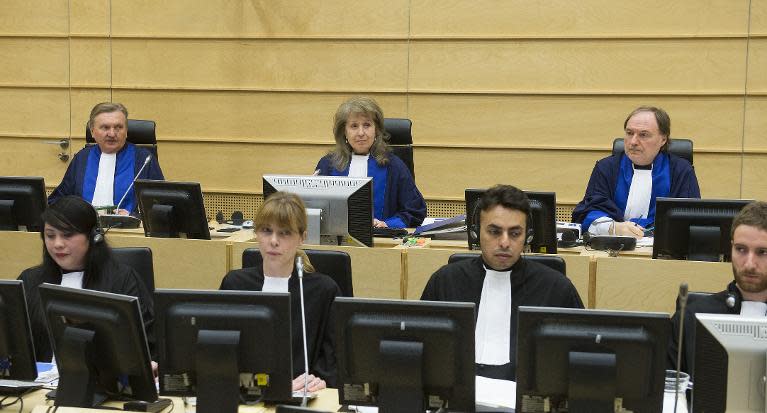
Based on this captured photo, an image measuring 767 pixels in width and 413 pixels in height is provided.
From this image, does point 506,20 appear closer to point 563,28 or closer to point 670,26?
point 563,28

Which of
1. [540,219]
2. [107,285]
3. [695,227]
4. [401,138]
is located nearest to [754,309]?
[695,227]

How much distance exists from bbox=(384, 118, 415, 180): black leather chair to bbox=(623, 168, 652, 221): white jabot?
1.35 metres

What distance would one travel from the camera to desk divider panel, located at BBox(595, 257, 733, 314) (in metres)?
3.98

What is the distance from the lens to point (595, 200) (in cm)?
514

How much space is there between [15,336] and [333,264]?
1.32 metres

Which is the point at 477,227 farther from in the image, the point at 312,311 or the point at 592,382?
the point at 592,382

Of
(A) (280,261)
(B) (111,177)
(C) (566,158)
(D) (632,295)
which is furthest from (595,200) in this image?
(B) (111,177)

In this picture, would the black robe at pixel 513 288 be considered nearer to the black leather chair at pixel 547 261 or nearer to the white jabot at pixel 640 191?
the black leather chair at pixel 547 261

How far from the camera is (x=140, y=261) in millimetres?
3785

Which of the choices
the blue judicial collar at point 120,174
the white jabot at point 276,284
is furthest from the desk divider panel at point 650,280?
the blue judicial collar at point 120,174

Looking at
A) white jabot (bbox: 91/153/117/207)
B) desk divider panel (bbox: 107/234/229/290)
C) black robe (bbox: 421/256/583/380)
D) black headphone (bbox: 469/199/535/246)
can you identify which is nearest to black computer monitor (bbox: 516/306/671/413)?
black robe (bbox: 421/256/583/380)

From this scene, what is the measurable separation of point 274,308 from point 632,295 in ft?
7.20

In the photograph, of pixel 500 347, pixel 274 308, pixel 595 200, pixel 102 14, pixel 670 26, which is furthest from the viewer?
pixel 102 14

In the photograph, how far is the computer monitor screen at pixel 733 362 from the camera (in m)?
2.24
